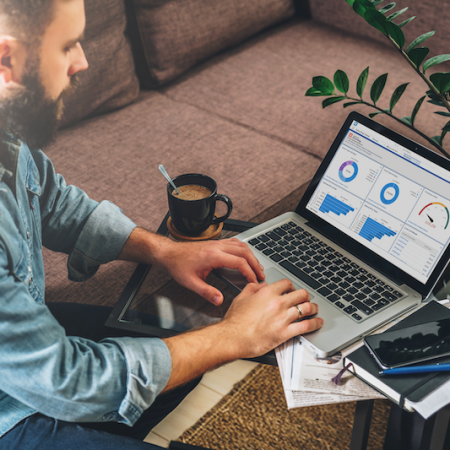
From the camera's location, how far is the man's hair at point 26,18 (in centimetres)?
82

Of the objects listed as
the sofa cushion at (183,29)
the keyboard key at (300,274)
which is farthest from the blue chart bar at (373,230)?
the sofa cushion at (183,29)

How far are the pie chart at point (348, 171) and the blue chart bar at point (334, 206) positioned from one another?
0.04m

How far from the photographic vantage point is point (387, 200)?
85 cm

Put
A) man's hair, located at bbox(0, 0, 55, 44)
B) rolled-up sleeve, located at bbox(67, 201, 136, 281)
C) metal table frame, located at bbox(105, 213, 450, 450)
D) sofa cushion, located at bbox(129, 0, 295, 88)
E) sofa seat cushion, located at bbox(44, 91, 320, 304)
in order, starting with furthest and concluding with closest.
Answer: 1. sofa cushion, located at bbox(129, 0, 295, 88)
2. sofa seat cushion, located at bbox(44, 91, 320, 304)
3. rolled-up sleeve, located at bbox(67, 201, 136, 281)
4. man's hair, located at bbox(0, 0, 55, 44)
5. metal table frame, located at bbox(105, 213, 450, 450)

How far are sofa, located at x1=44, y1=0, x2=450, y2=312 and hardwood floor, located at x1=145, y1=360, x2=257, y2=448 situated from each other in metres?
0.42

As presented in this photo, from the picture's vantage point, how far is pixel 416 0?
1884 mm

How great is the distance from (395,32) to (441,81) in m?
0.10

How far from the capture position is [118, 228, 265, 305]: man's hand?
0.84 metres

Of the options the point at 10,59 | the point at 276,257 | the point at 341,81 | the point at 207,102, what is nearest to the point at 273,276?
the point at 276,257

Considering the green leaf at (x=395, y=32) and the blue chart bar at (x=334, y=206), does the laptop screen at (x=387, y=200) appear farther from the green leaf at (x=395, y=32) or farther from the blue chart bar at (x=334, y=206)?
the green leaf at (x=395, y=32)

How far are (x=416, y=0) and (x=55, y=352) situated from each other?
1917 millimetres

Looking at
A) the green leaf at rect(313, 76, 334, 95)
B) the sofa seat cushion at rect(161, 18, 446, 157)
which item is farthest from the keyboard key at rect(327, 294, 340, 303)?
the sofa seat cushion at rect(161, 18, 446, 157)

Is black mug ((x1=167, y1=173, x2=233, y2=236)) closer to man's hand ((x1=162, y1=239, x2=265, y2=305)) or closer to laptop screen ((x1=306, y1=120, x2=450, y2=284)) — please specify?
man's hand ((x1=162, y1=239, x2=265, y2=305))

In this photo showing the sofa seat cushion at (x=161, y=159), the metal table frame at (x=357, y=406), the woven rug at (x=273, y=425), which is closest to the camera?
the metal table frame at (x=357, y=406)
